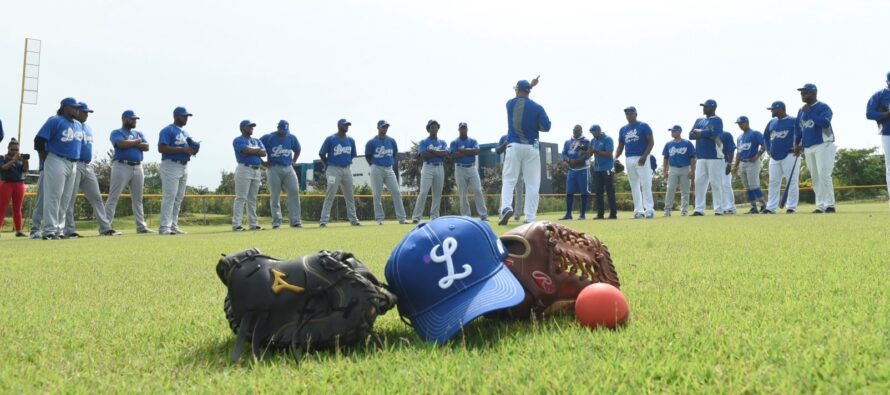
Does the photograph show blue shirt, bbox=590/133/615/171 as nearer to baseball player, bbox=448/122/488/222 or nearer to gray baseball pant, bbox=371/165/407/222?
baseball player, bbox=448/122/488/222

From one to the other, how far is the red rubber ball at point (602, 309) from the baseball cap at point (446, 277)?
237 mm

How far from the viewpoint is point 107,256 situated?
18.1 ft

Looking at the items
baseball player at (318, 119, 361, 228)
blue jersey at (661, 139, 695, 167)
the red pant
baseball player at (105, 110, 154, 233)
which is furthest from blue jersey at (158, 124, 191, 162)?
blue jersey at (661, 139, 695, 167)

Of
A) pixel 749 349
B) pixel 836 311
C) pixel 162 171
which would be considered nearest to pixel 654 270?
pixel 836 311

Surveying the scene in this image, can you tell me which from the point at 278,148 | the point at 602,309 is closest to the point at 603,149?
the point at 278,148

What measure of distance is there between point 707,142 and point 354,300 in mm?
12487

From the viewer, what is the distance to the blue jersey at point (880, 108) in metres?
9.84

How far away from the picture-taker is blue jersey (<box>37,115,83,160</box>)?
29.2ft

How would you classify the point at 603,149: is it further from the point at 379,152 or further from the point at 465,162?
the point at 379,152

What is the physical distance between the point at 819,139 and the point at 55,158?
12.8 metres

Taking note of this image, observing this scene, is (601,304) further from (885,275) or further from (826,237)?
(826,237)

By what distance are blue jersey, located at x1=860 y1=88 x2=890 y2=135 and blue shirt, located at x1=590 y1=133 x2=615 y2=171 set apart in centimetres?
443

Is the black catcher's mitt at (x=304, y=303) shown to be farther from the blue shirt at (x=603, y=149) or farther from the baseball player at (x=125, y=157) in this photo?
the blue shirt at (x=603, y=149)

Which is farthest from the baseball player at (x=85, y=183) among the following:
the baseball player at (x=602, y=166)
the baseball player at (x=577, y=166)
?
the baseball player at (x=602, y=166)
